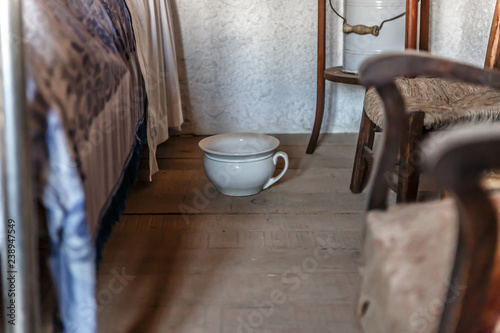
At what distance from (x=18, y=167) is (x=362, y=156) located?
1.22m

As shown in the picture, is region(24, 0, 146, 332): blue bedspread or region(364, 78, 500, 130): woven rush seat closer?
region(24, 0, 146, 332): blue bedspread

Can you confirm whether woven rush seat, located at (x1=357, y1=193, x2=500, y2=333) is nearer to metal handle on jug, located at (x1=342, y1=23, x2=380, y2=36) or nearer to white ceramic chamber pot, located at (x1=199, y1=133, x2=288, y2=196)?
white ceramic chamber pot, located at (x1=199, y1=133, x2=288, y2=196)

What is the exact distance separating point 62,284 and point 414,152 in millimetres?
869

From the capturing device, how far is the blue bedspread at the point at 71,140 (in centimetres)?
68

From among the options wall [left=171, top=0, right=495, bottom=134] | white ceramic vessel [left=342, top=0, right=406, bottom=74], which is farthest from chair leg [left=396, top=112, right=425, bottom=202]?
wall [left=171, top=0, right=495, bottom=134]

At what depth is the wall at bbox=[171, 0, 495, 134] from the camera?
2.25 meters

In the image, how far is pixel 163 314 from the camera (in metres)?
1.04

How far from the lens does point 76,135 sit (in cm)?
73

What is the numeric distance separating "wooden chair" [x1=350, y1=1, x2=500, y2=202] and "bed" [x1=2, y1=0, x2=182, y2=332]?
0.68 m

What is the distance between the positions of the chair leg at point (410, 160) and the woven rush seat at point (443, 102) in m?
0.03

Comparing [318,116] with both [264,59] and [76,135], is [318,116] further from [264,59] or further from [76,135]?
[76,135]

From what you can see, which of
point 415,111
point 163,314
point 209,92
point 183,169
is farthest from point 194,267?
point 209,92

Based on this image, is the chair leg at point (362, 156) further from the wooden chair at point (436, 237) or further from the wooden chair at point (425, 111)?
the wooden chair at point (436, 237)

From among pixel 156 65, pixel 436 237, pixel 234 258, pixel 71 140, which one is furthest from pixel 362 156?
pixel 71 140
